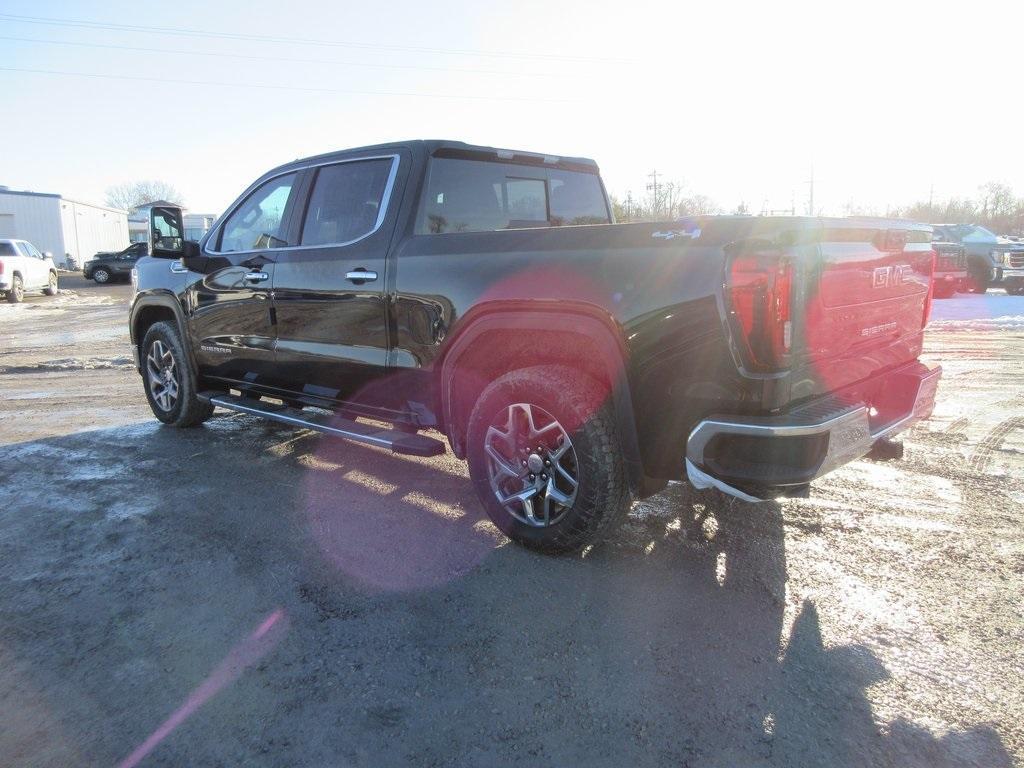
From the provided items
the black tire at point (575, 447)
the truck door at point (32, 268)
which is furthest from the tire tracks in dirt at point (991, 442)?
the truck door at point (32, 268)

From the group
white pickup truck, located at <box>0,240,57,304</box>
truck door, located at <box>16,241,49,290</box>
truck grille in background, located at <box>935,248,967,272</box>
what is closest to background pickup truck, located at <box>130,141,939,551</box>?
truck grille in background, located at <box>935,248,967,272</box>

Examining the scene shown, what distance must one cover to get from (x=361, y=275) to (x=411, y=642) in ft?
6.99

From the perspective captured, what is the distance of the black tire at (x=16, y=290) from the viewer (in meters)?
21.3

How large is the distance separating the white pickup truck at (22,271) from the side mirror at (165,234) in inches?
766

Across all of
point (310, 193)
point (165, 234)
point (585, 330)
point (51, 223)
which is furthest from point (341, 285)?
point (51, 223)

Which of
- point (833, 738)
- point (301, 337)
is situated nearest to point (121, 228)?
point (301, 337)

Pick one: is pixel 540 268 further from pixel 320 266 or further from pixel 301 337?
pixel 301 337

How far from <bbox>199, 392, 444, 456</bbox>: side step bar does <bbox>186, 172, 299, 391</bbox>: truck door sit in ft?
0.61

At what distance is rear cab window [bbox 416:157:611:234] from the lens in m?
4.09

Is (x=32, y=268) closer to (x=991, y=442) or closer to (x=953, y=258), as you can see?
(x=953, y=258)

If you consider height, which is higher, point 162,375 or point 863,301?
point 863,301

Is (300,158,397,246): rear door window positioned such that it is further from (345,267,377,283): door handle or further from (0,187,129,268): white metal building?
(0,187,129,268): white metal building

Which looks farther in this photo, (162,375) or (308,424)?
(162,375)

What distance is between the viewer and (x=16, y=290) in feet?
70.8
